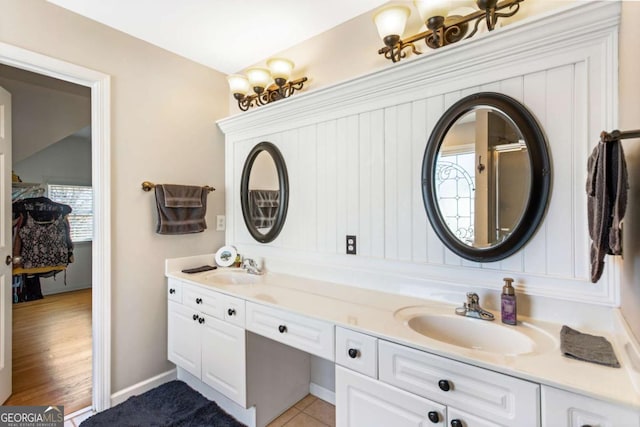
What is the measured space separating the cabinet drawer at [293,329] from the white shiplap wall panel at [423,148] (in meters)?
0.52

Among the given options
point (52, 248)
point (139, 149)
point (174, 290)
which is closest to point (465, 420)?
point (174, 290)

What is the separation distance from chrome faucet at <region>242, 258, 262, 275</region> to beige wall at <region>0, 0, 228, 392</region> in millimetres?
439

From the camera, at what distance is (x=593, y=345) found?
3.26 ft

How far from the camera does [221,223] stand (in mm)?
2588

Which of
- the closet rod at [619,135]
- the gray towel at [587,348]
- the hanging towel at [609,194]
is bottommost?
the gray towel at [587,348]

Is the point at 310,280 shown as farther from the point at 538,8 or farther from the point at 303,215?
the point at 538,8

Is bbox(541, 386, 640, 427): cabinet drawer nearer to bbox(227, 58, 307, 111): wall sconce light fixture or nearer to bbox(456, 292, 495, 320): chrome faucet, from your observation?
bbox(456, 292, 495, 320): chrome faucet

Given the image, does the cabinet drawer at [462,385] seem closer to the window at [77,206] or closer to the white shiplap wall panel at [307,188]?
the white shiplap wall panel at [307,188]

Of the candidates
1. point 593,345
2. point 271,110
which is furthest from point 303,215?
point 593,345

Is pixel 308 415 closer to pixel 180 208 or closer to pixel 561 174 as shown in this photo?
pixel 180 208

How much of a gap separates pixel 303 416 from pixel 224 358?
632 millimetres

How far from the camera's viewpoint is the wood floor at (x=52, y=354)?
6.73ft

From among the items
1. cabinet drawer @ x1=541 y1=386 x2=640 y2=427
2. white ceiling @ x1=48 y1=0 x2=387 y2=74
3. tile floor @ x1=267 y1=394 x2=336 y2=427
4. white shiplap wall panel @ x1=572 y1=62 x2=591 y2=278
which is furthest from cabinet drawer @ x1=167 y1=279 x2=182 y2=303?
white shiplap wall panel @ x1=572 y1=62 x2=591 y2=278

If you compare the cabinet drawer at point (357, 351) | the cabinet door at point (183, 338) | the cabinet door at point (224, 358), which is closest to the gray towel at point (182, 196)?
the cabinet door at point (183, 338)
